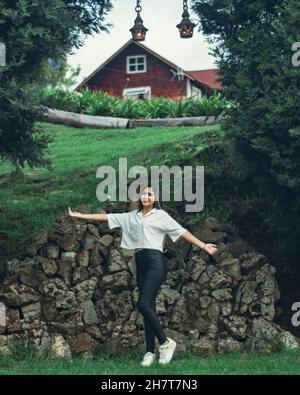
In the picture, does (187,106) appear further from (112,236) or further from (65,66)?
(65,66)

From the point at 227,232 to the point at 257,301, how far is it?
168 cm

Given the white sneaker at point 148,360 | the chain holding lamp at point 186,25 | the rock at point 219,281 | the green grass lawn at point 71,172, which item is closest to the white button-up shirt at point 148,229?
the white sneaker at point 148,360

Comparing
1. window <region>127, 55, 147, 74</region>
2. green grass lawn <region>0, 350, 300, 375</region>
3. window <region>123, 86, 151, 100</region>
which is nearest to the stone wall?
green grass lawn <region>0, 350, 300, 375</region>

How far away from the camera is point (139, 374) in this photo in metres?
12.4

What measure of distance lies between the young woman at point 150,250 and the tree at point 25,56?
10.4ft

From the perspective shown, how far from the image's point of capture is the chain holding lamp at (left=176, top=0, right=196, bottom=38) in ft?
61.5

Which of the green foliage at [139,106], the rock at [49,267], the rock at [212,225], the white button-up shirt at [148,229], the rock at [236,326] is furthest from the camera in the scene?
the green foliage at [139,106]

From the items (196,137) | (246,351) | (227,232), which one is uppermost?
(196,137)

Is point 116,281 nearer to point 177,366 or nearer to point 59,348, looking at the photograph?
point 59,348

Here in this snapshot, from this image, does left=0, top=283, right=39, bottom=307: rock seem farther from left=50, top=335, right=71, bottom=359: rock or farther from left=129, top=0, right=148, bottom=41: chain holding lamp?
left=129, top=0, right=148, bottom=41: chain holding lamp

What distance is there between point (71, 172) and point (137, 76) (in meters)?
40.6

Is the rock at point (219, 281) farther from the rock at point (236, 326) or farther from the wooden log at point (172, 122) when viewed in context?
the wooden log at point (172, 122)

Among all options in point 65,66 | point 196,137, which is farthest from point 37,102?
point 65,66

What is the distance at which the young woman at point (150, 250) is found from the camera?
13.0 metres
